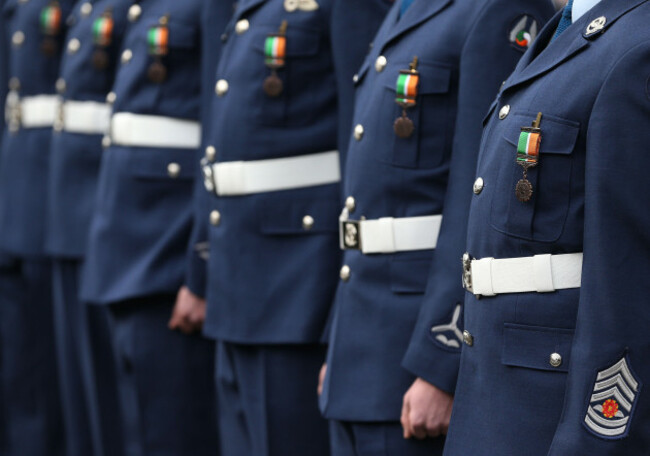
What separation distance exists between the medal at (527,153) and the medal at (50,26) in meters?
3.25

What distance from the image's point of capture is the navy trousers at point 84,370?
15.6ft

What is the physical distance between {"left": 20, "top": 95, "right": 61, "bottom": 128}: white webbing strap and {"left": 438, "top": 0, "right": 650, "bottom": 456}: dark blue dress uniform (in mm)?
3018

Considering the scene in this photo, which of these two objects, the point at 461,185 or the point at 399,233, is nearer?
the point at 461,185

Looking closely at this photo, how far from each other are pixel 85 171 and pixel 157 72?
77 centimetres

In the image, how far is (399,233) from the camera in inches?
115

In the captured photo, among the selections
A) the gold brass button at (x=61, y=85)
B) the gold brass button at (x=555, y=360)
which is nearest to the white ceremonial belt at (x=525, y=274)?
the gold brass button at (x=555, y=360)

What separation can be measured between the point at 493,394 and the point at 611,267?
0.39m

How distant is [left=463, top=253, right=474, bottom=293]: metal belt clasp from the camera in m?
2.46

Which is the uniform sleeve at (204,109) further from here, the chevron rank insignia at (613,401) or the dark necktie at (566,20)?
the chevron rank insignia at (613,401)

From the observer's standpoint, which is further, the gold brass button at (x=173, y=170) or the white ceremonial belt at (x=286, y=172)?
the gold brass button at (x=173, y=170)

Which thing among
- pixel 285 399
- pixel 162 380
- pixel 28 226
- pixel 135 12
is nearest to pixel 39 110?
pixel 28 226

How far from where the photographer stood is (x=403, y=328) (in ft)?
9.67

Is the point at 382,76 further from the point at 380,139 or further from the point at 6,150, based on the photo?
the point at 6,150

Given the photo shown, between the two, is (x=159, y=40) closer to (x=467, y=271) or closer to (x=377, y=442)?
(x=377, y=442)
